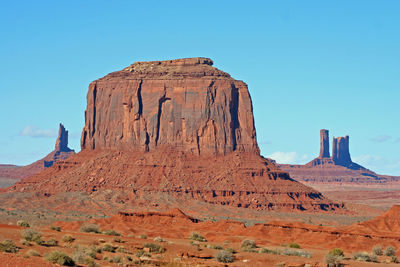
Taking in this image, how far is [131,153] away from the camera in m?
130

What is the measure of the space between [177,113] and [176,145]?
18.9 feet

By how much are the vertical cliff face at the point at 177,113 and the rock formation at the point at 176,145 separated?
0.17 metres

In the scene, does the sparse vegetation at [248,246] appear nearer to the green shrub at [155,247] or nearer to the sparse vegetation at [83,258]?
the green shrub at [155,247]

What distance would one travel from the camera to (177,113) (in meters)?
131

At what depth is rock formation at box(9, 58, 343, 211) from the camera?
12106cm

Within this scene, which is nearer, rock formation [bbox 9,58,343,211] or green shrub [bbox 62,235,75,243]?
green shrub [bbox 62,235,75,243]

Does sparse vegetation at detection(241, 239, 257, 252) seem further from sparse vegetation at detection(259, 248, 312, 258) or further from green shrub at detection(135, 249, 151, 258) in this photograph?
green shrub at detection(135, 249, 151, 258)

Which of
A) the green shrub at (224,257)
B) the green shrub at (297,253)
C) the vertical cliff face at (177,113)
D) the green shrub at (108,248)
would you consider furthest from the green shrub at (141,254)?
the vertical cliff face at (177,113)

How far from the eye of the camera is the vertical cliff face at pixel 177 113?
425 feet

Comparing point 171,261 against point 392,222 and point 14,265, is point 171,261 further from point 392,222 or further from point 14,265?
point 392,222

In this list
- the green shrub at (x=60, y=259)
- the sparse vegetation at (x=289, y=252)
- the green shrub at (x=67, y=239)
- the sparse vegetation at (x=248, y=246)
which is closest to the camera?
the green shrub at (x=60, y=259)

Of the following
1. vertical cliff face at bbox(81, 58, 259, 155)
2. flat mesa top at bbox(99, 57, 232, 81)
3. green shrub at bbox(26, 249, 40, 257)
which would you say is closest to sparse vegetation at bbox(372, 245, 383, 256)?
green shrub at bbox(26, 249, 40, 257)

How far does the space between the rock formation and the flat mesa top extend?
0.18 metres

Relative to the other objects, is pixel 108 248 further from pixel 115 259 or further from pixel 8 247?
pixel 8 247
